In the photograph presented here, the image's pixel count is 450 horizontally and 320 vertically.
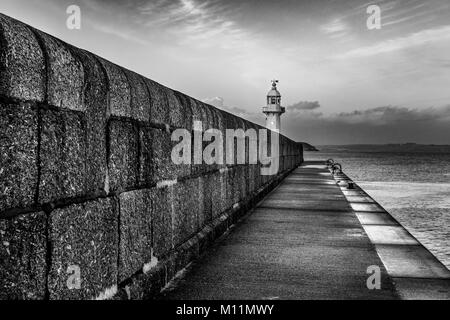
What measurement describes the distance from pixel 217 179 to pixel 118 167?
293cm

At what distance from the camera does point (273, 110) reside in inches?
1839

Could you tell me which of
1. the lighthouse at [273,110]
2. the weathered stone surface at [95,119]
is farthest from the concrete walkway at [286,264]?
the lighthouse at [273,110]

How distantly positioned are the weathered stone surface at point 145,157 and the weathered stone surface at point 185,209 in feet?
2.11

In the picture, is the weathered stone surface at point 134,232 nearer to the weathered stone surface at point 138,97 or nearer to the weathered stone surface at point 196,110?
the weathered stone surface at point 138,97

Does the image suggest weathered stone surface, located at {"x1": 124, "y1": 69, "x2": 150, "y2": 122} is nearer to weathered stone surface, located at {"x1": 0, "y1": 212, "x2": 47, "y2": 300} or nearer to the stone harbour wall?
the stone harbour wall

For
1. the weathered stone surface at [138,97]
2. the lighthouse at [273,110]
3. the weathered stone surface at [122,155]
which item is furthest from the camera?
the lighthouse at [273,110]

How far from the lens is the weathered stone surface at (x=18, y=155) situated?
167 centimetres

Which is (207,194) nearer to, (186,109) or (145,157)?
(186,109)

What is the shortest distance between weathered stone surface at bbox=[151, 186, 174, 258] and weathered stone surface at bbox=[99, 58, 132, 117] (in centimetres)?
69

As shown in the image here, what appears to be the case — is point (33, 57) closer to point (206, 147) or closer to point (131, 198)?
point (131, 198)

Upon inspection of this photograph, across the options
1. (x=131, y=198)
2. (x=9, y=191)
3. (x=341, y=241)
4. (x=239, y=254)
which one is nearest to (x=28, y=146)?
(x=9, y=191)

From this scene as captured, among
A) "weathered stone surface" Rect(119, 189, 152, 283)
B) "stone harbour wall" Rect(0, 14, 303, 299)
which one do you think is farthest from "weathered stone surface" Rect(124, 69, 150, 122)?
"weathered stone surface" Rect(119, 189, 152, 283)

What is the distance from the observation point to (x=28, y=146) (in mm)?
1793

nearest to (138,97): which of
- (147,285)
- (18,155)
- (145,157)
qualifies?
(145,157)
